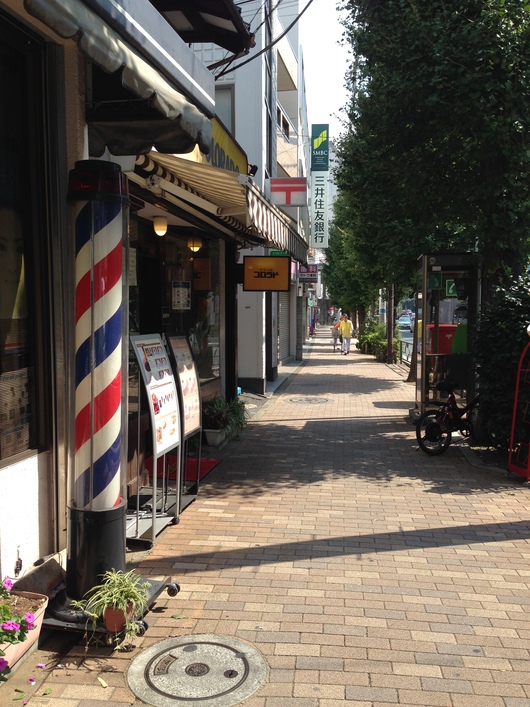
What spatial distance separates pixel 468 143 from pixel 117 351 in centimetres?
630

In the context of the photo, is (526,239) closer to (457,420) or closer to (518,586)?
(457,420)

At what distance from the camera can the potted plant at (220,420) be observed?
8812mm

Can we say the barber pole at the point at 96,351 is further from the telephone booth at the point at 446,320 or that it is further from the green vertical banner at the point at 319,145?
the green vertical banner at the point at 319,145

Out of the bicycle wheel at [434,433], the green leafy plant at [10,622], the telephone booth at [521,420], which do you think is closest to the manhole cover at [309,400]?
the bicycle wheel at [434,433]

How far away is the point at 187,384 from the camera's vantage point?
5941mm

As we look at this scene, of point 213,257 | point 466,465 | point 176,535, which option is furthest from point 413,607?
point 213,257

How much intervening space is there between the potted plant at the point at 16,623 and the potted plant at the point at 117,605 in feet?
0.94

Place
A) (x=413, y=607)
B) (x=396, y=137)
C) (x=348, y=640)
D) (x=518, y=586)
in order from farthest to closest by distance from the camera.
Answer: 1. (x=396, y=137)
2. (x=518, y=586)
3. (x=413, y=607)
4. (x=348, y=640)

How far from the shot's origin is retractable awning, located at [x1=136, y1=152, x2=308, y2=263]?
206 inches

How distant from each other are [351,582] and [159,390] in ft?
7.13

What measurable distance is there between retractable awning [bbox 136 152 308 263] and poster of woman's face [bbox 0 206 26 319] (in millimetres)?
1271

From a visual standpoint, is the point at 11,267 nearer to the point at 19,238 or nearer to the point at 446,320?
the point at 19,238

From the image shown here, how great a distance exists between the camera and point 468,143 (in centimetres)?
817

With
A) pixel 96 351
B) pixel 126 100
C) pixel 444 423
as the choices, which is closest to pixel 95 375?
pixel 96 351
